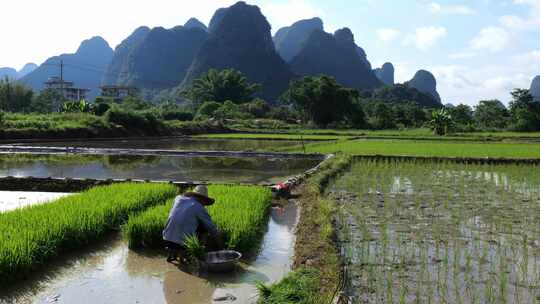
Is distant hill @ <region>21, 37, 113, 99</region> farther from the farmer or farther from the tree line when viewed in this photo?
the farmer

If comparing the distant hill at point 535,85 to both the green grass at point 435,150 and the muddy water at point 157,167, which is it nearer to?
the green grass at point 435,150

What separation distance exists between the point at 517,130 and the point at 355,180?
1345 inches

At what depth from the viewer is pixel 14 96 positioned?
141ft

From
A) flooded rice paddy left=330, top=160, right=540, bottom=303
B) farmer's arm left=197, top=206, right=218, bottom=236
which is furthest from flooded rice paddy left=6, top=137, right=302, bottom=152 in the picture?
farmer's arm left=197, top=206, right=218, bottom=236

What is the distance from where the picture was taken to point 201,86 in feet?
208

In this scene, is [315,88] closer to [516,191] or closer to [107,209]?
[516,191]

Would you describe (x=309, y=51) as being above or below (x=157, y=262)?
above

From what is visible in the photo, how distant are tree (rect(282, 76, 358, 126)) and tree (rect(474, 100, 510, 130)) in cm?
1279

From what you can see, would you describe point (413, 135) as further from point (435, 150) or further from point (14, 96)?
point (14, 96)

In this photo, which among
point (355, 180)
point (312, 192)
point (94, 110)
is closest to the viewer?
point (312, 192)

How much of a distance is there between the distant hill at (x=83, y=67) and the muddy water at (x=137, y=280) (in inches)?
4956

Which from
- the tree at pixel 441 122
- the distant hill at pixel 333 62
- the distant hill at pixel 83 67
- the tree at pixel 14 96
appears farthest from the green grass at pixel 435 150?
the distant hill at pixel 83 67

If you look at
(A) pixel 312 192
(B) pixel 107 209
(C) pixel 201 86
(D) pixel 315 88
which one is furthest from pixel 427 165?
(C) pixel 201 86

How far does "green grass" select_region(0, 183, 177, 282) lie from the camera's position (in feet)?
13.8
